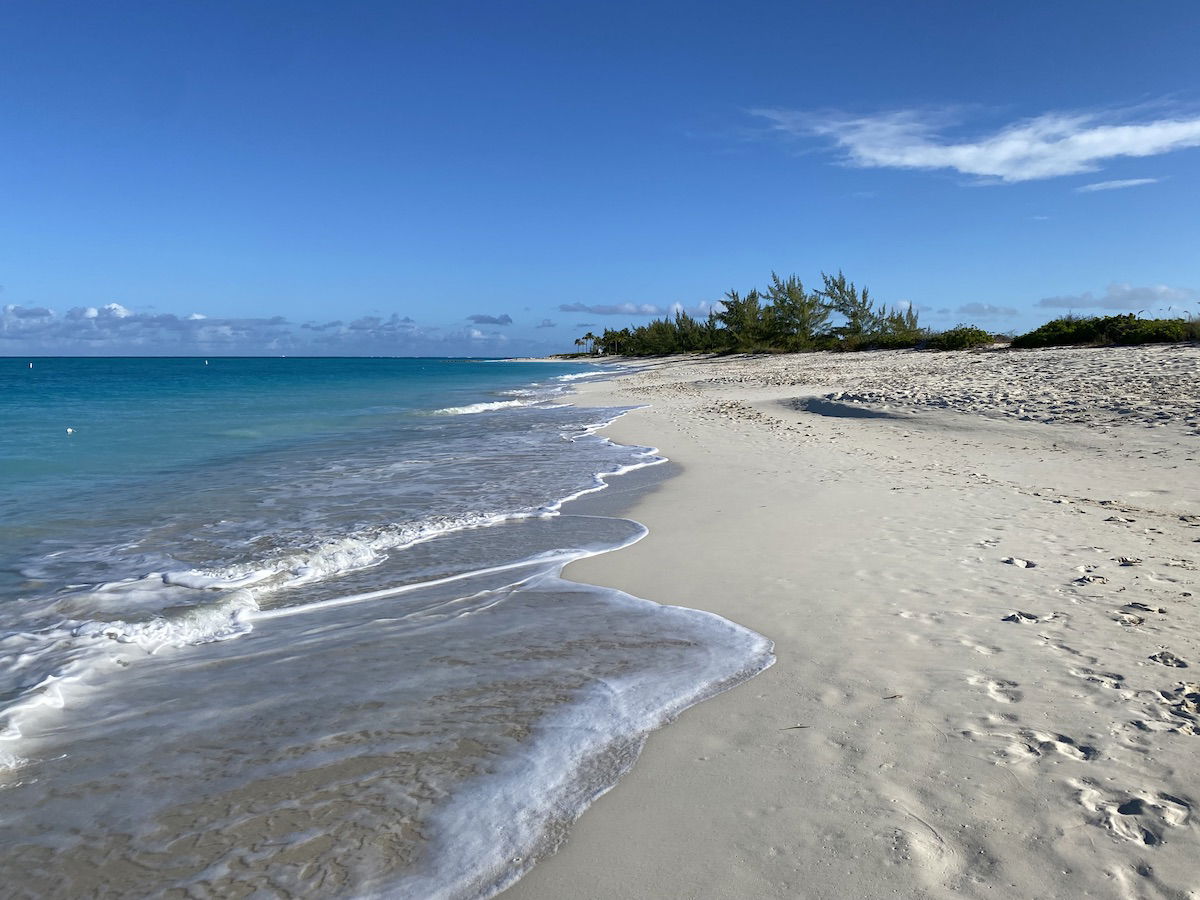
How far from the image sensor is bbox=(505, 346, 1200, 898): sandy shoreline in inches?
103

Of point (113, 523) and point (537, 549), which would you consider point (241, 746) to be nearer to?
point (537, 549)

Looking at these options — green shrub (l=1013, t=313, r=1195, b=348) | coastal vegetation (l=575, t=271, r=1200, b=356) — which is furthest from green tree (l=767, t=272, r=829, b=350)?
green shrub (l=1013, t=313, r=1195, b=348)

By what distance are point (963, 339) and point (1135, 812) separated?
1658 inches

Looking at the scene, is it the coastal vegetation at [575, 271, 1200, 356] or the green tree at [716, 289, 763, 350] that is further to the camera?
the green tree at [716, 289, 763, 350]

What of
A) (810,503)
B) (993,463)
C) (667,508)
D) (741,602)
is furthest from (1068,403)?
(741,602)

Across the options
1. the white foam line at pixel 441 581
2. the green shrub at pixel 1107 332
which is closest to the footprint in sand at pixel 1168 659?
the white foam line at pixel 441 581

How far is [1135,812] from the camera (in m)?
2.76

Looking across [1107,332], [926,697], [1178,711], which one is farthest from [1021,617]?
[1107,332]

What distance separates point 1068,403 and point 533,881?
15.1m

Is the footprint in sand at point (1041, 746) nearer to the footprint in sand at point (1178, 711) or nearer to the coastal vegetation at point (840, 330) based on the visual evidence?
the footprint in sand at point (1178, 711)

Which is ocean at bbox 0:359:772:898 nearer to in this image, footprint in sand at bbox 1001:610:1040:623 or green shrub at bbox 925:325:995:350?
footprint in sand at bbox 1001:610:1040:623

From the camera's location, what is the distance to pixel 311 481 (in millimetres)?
11688

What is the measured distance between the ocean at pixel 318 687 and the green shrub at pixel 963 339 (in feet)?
120

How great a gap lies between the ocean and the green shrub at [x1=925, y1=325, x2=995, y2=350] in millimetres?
36640
